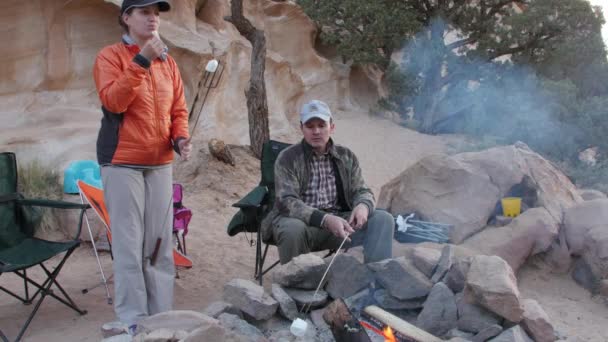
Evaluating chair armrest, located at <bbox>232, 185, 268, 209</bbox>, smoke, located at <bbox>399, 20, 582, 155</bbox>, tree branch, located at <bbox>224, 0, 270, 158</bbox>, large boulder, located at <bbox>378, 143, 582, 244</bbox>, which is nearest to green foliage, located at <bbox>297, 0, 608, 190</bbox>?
smoke, located at <bbox>399, 20, 582, 155</bbox>

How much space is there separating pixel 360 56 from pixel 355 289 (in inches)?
416

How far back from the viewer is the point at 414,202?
4.73 m

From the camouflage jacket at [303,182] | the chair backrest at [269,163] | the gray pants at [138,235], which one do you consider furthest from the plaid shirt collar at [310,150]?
the gray pants at [138,235]

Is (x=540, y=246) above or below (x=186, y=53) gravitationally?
below

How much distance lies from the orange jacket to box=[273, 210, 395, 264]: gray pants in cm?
75

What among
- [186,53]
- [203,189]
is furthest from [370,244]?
[186,53]

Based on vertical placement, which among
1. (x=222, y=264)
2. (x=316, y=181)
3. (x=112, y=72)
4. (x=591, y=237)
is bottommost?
(x=222, y=264)

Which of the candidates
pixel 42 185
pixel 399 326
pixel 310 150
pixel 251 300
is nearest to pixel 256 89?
pixel 42 185

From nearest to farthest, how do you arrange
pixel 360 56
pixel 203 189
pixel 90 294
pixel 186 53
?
pixel 90 294 → pixel 203 189 → pixel 186 53 → pixel 360 56

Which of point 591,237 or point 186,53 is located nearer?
point 591,237

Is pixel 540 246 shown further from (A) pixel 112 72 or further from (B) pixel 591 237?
(A) pixel 112 72

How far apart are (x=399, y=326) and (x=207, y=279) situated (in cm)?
208

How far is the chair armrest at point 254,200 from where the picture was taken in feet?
12.3

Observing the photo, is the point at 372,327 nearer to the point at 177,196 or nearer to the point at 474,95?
the point at 177,196
